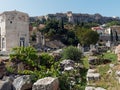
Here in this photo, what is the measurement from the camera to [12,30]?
128ft

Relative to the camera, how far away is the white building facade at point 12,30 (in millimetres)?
38625

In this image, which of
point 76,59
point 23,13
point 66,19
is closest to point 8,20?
point 23,13

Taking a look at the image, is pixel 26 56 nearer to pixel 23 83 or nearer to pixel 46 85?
pixel 23 83

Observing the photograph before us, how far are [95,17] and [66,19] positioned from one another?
79.6ft

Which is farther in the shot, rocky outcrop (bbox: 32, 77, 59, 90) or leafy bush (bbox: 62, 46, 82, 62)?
leafy bush (bbox: 62, 46, 82, 62)

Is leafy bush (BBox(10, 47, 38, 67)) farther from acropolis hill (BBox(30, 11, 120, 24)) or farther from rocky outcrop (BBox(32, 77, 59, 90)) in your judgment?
acropolis hill (BBox(30, 11, 120, 24))

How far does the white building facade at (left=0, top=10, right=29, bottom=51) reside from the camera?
1521 inches

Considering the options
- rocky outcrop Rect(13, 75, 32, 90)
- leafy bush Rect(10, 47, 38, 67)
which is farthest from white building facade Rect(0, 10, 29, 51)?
rocky outcrop Rect(13, 75, 32, 90)

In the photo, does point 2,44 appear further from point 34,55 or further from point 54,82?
point 54,82

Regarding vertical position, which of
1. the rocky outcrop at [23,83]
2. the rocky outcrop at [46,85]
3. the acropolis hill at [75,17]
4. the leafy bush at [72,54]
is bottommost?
the acropolis hill at [75,17]

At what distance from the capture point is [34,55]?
20.1 m

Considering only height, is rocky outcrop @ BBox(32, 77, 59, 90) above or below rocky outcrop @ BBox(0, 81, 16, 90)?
above

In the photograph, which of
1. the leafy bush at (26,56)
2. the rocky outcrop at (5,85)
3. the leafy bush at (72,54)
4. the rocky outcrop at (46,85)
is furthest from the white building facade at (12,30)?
the rocky outcrop at (46,85)

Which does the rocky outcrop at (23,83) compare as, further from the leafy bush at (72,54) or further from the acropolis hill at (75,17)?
the acropolis hill at (75,17)
